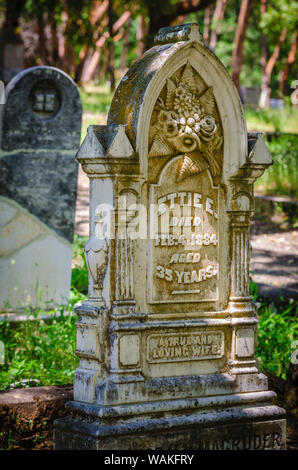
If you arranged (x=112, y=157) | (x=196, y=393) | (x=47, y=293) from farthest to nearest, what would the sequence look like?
(x=47, y=293), (x=196, y=393), (x=112, y=157)

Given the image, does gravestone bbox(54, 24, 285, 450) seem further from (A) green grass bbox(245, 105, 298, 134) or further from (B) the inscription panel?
(A) green grass bbox(245, 105, 298, 134)

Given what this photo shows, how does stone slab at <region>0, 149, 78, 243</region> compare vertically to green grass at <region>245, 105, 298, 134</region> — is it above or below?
below

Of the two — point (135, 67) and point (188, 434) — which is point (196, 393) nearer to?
point (188, 434)

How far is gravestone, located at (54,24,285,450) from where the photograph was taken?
432cm

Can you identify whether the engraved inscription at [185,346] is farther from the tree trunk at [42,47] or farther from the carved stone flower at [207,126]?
the tree trunk at [42,47]

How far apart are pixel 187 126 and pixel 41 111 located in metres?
2.58

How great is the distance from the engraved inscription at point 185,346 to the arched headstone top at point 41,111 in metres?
2.88

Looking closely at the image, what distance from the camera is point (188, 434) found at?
4395 mm

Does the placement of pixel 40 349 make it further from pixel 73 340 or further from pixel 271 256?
pixel 271 256

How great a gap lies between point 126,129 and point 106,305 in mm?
→ 1019

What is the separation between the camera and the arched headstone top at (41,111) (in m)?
6.73

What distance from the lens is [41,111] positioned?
6863mm

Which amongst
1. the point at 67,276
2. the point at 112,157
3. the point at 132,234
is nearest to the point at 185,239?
the point at 132,234

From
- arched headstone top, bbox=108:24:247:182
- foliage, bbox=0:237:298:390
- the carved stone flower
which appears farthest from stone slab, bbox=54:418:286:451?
the carved stone flower
